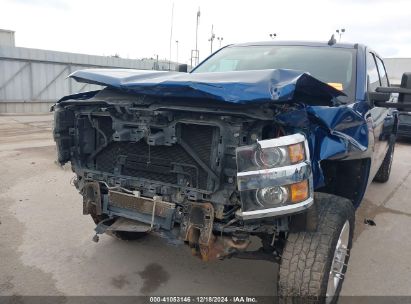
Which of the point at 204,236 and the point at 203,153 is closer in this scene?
the point at 204,236

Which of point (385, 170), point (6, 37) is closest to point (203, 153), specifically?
point (385, 170)

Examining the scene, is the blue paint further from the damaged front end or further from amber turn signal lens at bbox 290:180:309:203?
amber turn signal lens at bbox 290:180:309:203

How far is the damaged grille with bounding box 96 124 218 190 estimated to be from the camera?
2.47 metres

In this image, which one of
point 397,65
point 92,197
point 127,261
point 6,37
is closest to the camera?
point 92,197

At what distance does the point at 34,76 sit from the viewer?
607 inches

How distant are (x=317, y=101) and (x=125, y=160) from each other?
1430 mm

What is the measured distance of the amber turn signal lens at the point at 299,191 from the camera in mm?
2104

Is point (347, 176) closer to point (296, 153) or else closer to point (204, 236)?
point (296, 153)

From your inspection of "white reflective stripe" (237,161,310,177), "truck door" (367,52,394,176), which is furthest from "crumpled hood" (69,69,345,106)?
"truck door" (367,52,394,176)

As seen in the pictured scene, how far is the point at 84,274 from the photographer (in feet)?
10.1

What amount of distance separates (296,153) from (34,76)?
1553 cm

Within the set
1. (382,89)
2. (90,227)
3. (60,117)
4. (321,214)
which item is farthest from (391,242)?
(60,117)

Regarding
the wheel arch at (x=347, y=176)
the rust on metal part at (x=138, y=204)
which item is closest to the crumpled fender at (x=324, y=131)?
the wheel arch at (x=347, y=176)

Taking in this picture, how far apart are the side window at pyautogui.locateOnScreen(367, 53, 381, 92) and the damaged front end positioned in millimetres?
1051
